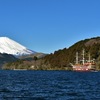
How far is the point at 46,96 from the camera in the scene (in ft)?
257

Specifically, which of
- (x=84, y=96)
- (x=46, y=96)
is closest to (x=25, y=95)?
(x=46, y=96)

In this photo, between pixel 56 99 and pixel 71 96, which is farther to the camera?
pixel 71 96

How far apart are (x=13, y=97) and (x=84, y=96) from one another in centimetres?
1325

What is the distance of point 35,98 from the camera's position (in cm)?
7481

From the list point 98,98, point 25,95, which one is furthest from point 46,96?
point 98,98

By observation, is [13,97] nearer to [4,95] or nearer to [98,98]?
[4,95]

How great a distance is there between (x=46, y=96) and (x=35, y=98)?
3.99 m

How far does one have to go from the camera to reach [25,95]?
258 feet

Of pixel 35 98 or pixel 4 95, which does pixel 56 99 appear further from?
pixel 4 95

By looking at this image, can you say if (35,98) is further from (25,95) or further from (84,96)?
(84,96)

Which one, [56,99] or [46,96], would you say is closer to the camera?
[56,99]

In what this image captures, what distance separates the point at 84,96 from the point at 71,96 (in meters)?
2.42

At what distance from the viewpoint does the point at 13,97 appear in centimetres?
7444

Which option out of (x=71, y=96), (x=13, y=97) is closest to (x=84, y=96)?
(x=71, y=96)
